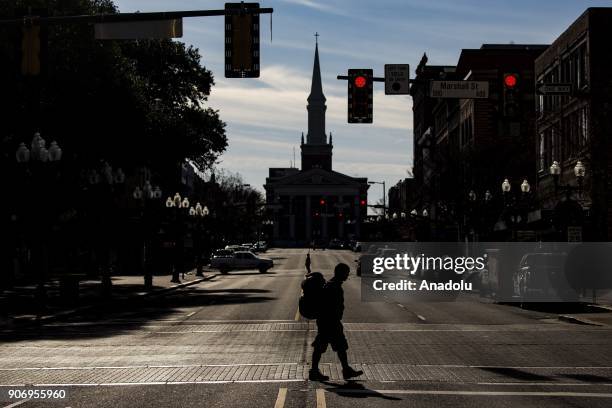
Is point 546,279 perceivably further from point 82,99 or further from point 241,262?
point 241,262

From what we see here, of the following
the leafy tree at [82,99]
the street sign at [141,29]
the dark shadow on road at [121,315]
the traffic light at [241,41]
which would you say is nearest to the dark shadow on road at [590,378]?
the traffic light at [241,41]

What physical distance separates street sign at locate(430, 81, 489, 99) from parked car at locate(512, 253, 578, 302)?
460 inches

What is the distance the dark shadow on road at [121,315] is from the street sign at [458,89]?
10.1m

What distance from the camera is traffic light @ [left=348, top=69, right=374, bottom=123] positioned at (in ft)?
81.2

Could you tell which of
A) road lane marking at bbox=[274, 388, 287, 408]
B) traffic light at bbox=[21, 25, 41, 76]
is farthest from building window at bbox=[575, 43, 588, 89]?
road lane marking at bbox=[274, 388, 287, 408]

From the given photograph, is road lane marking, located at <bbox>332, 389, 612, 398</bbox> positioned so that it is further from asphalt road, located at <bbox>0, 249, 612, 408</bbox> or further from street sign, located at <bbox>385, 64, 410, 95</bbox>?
street sign, located at <bbox>385, 64, 410, 95</bbox>

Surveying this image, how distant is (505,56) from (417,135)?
55163 millimetres

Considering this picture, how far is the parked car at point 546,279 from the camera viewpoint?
35.2m

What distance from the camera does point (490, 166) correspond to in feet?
227

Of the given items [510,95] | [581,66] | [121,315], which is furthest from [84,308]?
[581,66]

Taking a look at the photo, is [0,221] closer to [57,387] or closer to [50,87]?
[50,87]

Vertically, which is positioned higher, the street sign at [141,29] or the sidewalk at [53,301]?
the street sign at [141,29]

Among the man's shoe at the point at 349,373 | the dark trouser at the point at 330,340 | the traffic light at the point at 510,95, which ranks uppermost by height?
the traffic light at the point at 510,95

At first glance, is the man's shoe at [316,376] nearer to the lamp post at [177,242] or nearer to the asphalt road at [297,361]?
the asphalt road at [297,361]
